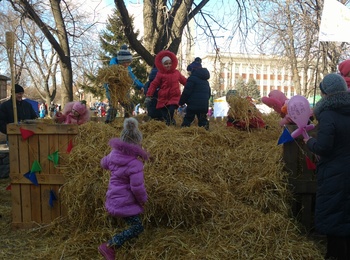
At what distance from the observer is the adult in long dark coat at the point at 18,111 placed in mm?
6812

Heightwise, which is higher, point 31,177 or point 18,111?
point 18,111

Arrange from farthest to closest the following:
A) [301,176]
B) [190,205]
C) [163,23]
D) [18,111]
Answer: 1. [163,23]
2. [18,111]
3. [301,176]
4. [190,205]

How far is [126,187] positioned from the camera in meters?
3.57

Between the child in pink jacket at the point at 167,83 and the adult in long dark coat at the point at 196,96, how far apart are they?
221 millimetres

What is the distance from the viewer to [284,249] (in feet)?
11.7

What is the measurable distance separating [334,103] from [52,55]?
35181 mm

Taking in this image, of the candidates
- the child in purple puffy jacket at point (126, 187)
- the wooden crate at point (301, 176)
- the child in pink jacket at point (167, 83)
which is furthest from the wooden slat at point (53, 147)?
the wooden crate at point (301, 176)

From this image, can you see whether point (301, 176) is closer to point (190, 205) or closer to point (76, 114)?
point (190, 205)

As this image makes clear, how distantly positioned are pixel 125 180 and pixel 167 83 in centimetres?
337

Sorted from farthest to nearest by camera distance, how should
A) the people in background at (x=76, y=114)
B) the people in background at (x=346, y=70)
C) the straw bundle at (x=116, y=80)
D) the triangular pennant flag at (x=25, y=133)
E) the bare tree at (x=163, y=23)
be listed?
1. the bare tree at (x=163, y=23)
2. the straw bundle at (x=116, y=80)
3. the people in background at (x=76, y=114)
4. the people in background at (x=346, y=70)
5. the triangular pennant flag at (x=25, y=133)

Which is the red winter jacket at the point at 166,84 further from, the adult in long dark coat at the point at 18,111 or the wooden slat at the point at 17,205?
the wooden slat at the point at 17,205

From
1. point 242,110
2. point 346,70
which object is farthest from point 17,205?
point 346,70

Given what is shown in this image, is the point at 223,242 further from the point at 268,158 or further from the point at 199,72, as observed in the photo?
the point at 199,72

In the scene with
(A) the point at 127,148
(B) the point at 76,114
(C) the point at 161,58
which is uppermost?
(C) the point at 161,58
